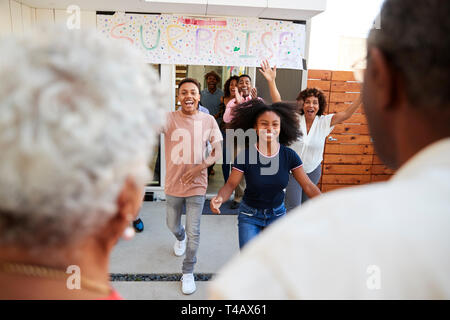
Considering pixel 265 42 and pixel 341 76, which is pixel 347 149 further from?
pixel 265 42

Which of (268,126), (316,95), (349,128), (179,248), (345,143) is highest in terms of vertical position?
(316,95)

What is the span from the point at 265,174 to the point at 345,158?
11.2 ft

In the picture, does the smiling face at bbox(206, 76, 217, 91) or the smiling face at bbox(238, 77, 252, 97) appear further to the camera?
the smiling face at bbox(206, 76, 217, 91)

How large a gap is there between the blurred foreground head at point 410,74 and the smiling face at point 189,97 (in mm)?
2588

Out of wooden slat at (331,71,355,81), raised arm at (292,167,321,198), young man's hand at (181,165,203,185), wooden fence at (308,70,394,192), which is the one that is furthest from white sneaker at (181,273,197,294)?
wooden slat at (331,71,355,81)

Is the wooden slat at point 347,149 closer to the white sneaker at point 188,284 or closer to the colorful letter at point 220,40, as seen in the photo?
the colorful letter at point 220,40

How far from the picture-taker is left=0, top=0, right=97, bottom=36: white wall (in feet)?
13.0

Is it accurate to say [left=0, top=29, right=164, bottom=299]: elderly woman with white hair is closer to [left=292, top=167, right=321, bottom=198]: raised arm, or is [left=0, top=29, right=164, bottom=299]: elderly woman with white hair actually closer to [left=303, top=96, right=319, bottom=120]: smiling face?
[left=292, top=167, right=321, bottom=198]: raised arm

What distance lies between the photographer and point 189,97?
3176 millimetres

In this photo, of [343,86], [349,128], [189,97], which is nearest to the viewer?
[189,97]

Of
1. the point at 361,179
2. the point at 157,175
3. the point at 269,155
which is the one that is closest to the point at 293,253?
the point at 269,155

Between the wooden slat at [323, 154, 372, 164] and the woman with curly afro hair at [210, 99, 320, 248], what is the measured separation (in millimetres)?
2952

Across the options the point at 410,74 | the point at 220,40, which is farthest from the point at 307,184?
the point at 220,40
